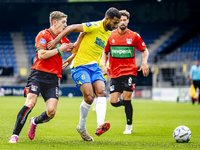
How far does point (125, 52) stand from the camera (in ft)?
24.3

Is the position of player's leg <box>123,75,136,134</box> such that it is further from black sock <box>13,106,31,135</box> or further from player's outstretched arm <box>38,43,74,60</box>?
black sock <box>13,106,31,135</box>

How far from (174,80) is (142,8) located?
806cm

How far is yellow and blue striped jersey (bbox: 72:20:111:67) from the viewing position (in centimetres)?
549

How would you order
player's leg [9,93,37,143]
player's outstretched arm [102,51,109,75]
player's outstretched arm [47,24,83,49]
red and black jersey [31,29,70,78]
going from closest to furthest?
player's leg [9,93,37,143] < player's outstretched arm [47,24,83,49] < red and black jersey [31,29,70,78] < player's outstretched arm [102,51,109,75]

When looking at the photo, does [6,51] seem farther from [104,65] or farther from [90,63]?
[90,63]

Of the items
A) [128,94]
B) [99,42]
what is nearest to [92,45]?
[99,42]

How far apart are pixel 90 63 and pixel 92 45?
12.0 inches

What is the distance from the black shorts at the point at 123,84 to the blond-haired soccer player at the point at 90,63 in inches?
67.0

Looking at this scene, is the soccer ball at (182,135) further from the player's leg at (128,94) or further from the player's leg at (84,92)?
the player's leg at (128,94)

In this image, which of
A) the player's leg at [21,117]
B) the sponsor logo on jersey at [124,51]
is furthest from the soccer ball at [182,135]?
the sponsor logo on jersey at [124,51]

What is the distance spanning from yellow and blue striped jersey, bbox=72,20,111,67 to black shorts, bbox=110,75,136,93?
1.74 m

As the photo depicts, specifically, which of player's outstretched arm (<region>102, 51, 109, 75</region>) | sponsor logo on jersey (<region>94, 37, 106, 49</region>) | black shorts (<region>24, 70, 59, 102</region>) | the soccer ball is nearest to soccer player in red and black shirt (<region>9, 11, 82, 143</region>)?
black shorts (<region>24, 70, 59, 102</region>)

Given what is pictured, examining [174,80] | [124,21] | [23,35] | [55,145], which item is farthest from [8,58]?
[55,145]

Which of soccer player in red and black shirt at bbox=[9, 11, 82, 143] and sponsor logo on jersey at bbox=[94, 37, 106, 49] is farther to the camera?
sponsor logo on jersey at bbox=[94, 37, 106, 49]
